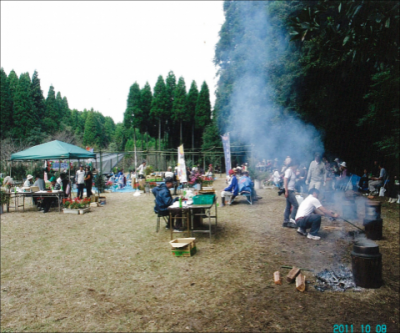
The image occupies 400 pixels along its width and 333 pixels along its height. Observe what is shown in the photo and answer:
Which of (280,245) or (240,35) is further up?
(240,35)

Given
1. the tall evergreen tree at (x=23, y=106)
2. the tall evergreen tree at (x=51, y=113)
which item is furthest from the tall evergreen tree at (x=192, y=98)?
the tall evergreen tree at (x=23, y=106)

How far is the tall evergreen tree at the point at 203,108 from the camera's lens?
1463 inches

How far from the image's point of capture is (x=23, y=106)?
493cm

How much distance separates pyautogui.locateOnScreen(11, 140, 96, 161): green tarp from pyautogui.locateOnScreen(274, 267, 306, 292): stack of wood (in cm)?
653

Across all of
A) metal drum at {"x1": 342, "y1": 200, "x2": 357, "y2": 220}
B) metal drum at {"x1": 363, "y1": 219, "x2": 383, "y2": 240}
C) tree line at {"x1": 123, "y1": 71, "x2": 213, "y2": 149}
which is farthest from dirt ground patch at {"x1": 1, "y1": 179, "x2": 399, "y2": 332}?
tree line at {"x1": 123, "y1": 71, "x2": 213, "y2": 149}

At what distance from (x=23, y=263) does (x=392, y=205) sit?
11325 mm

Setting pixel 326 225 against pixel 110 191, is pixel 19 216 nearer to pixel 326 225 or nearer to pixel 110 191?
pixel 110 191

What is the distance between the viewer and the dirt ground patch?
11.8ft

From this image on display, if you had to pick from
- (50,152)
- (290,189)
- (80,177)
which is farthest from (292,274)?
(80,177)

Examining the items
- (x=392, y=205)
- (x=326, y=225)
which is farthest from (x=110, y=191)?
(x=392, y=205)

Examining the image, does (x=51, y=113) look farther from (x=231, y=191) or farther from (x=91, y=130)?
(x=231, y=191)

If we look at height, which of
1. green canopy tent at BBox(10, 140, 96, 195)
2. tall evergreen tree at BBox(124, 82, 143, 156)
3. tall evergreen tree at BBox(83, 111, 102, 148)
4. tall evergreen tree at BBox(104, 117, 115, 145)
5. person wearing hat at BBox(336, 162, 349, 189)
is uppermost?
tall evergreen tree at BBox(124, 82, 143, 156)

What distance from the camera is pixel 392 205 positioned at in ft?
34.5

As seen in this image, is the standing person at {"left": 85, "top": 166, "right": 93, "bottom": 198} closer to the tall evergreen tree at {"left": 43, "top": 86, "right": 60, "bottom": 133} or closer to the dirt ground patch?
the dirt ground patch
